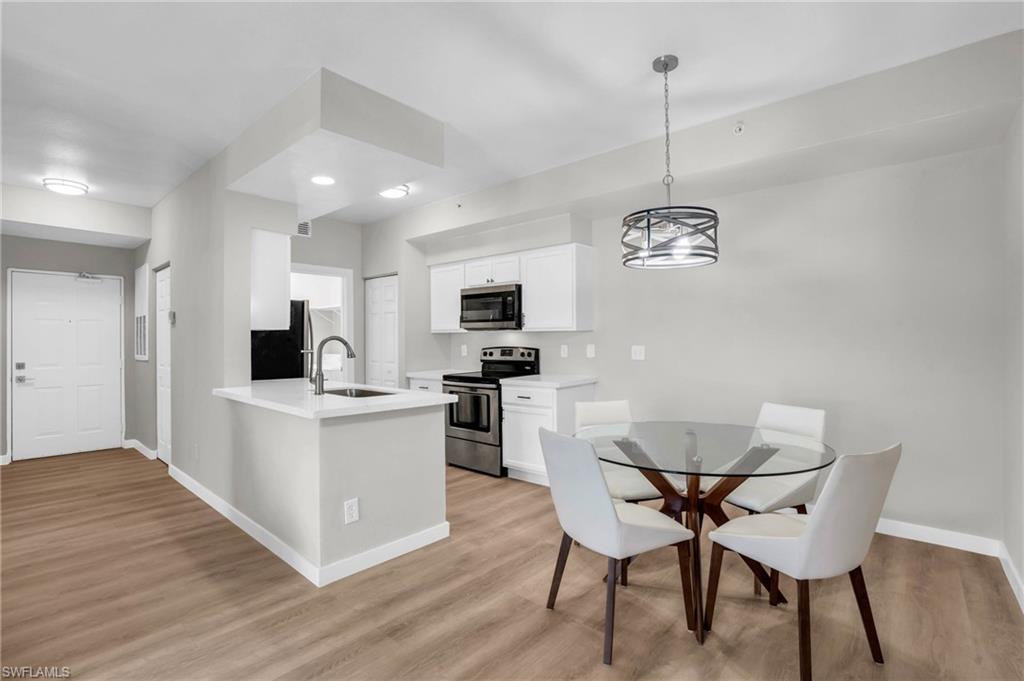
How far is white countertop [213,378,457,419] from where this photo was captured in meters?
2.55

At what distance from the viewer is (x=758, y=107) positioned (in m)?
3.04

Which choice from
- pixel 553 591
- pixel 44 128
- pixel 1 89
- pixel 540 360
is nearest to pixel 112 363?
pixel 44 128

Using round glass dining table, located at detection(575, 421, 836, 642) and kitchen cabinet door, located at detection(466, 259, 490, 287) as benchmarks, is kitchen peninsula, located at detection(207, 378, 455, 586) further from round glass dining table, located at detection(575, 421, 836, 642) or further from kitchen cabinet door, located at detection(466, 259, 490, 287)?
kitchen cabinet door, located at detection(466, 259, 490, 287)

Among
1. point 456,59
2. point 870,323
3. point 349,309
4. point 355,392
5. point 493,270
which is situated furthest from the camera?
point 349,309

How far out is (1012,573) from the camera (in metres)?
2.50

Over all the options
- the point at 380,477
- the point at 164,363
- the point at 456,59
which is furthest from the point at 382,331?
the point at 456,59

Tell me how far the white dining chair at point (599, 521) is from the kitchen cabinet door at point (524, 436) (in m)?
1.99

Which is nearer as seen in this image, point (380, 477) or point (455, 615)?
point (455, 615)

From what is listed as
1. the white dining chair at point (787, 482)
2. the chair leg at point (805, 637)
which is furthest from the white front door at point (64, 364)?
the chair leg at point (805, 637)

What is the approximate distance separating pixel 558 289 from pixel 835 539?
2.99 metres

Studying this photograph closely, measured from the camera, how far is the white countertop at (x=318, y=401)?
2.55 m

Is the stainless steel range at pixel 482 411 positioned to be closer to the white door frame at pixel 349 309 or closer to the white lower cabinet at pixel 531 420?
the white lower cabinet at pixel 531 420

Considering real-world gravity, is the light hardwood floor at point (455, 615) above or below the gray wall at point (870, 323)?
below

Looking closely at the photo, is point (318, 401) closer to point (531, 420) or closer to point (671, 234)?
point (531, 420)
